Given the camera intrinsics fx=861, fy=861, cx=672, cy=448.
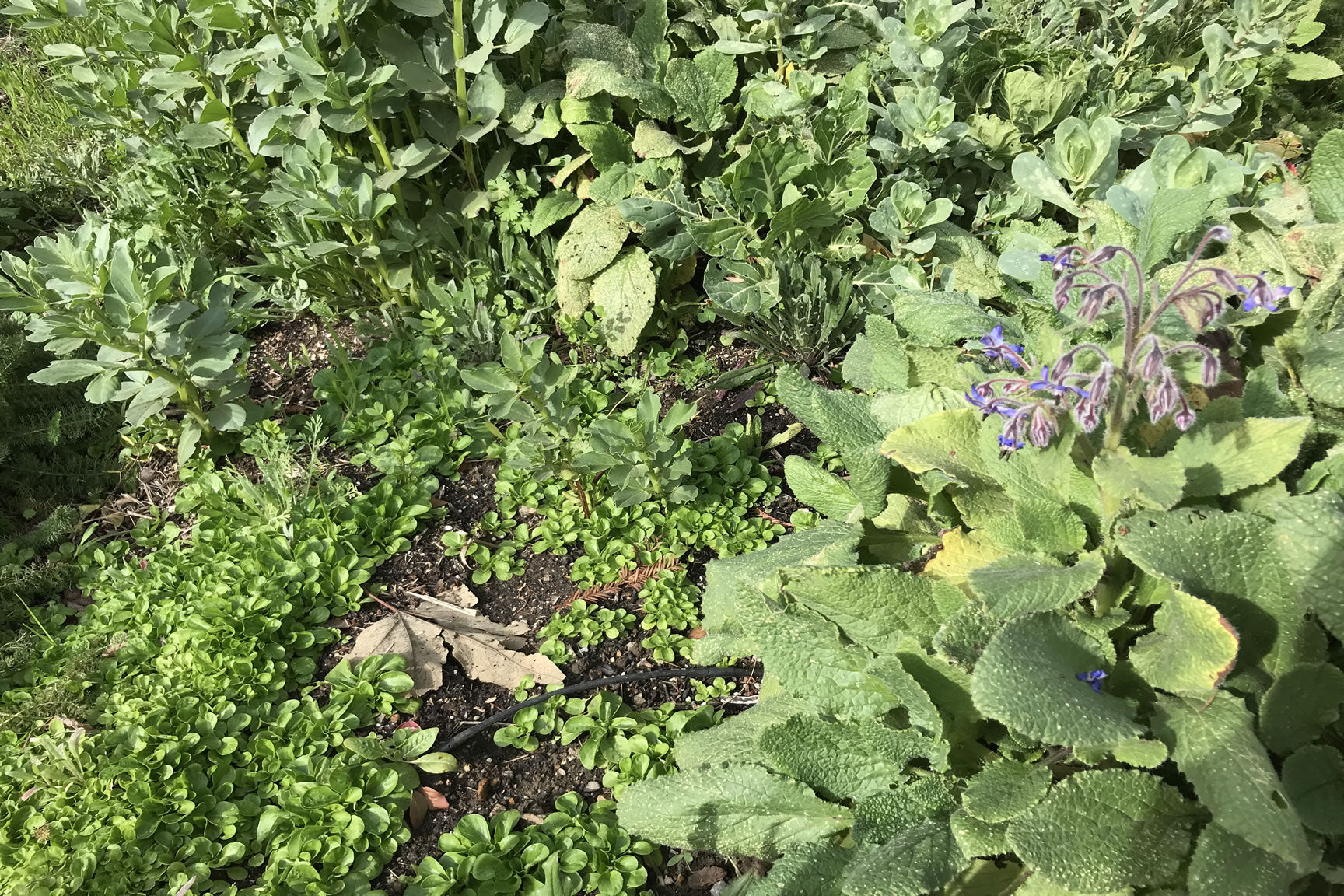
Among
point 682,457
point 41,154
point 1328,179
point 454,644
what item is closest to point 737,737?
point 454,644

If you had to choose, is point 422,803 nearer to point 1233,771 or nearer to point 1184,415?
point 1233,771

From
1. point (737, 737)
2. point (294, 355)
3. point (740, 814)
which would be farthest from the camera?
point (294, 355)

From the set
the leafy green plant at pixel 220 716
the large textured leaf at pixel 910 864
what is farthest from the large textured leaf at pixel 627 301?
the large textured leaf at pixel 910 864

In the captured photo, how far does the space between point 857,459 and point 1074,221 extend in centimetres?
184

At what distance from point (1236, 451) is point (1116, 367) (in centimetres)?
30

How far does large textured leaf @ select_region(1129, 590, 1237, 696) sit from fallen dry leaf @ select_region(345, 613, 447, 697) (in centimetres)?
170

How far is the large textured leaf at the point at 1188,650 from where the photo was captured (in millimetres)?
1316

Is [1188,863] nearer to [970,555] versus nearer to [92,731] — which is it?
[970,555]

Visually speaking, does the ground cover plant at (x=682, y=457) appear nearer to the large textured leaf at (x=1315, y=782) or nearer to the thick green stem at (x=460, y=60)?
the large textured leaf at (x=1315, y=782)

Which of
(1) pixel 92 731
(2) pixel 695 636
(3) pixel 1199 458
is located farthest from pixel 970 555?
(1) pixel 92 731

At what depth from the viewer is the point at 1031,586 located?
142 centimetres

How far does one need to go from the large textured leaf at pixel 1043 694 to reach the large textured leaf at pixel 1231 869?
18cm

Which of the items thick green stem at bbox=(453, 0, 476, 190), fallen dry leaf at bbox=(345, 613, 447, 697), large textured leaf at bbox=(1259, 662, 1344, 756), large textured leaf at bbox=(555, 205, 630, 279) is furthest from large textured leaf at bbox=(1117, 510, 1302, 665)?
thick green stem at bbox=(453, 0, 476, 190)

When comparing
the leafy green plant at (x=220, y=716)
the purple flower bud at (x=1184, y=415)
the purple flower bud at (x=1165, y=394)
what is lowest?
the leafy green plant at (x=220, y=716)
